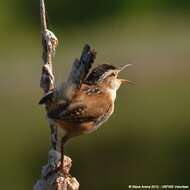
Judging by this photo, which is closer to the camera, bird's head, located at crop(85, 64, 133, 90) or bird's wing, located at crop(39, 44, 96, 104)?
bird's wing, located at crop(39, 44, 96, 104)

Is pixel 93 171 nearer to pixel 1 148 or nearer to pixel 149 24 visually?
pixel 1 148

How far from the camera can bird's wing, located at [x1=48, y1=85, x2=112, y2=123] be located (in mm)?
4742

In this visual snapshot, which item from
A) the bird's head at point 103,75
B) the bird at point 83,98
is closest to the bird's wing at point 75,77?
the bird at point 83,98

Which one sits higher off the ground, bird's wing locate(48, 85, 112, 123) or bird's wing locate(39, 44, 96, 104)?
bird's wing locate(39, 44, 96, 104)

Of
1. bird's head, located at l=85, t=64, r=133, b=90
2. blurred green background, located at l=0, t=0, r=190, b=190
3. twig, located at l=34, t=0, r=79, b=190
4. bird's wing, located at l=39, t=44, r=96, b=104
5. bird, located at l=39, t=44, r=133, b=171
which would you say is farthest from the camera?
blurred green background, located at l=0, t=0, r=190, b=190

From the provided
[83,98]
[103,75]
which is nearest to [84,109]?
[83,98]

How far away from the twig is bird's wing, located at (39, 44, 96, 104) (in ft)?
0.18

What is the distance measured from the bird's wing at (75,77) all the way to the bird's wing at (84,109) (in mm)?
50

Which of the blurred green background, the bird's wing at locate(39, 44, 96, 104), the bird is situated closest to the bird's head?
the bird

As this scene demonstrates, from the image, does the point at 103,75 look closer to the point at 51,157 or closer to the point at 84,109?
the point at 84,109

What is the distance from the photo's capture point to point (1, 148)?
34.6ft

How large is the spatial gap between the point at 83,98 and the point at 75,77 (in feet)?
0.75

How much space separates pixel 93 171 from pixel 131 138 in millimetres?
611

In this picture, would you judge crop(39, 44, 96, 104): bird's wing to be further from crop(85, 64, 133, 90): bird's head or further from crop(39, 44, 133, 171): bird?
crop(85, 64, 133, 90): bird's head
